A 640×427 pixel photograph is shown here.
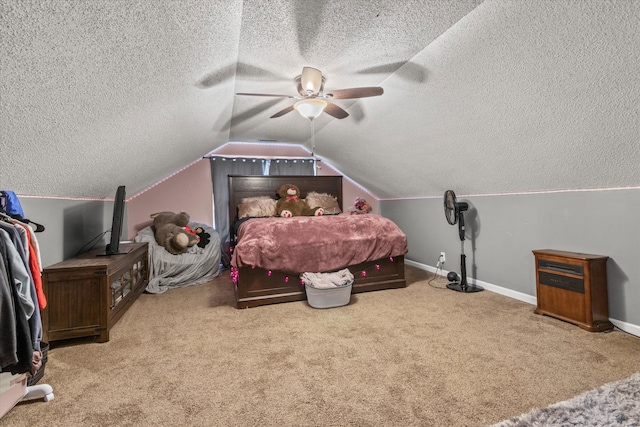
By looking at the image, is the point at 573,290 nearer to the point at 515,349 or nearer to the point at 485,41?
the point at 515,349

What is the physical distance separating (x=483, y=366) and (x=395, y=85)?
7.04 ft

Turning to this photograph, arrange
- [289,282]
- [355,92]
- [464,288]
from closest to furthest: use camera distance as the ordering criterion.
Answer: [355,92] < [289,282] < [464,288]

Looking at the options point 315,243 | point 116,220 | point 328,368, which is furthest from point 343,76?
point 116,220

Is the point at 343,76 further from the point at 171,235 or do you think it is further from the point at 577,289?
the point at 171,235

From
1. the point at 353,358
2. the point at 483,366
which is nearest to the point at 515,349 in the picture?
Result: the point at 483,366

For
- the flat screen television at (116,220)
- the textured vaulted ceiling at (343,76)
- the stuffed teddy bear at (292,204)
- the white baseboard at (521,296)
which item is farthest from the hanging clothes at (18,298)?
the white baseboard at (521,296)

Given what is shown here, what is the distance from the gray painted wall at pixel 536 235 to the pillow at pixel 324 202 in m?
1.31

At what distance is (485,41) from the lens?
1.79 meters

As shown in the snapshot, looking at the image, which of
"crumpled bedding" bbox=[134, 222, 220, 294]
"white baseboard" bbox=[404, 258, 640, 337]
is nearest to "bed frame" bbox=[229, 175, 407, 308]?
"white baseboard" bbox=[404, 258, 640, 337]

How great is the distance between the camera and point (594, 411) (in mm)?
1351

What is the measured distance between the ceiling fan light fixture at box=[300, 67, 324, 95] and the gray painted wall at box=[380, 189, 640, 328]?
2.20 m

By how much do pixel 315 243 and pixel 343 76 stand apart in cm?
156

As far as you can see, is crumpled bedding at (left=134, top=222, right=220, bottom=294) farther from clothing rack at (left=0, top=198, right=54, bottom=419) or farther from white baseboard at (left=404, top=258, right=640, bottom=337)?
white baseboard at (left=404, top=258, right=640, bottom=337)

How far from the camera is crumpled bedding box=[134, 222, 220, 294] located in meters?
3.65
